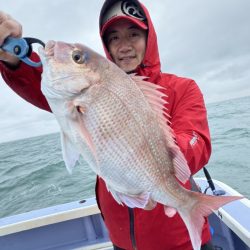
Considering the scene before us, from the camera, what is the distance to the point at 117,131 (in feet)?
4.43

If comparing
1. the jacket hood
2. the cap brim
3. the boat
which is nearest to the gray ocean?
the boat

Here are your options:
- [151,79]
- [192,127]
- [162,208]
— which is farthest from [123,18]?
[162,208]

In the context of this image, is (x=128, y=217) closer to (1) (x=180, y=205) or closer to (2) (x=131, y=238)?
(2) (x=131, y=238)

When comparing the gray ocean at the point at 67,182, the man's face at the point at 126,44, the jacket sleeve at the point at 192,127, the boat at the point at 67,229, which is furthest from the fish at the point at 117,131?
the gray ocean at the point at 67,182

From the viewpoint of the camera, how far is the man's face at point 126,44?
223cm

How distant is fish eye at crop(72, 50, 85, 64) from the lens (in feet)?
4.62

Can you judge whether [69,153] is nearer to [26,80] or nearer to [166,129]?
[166,129]

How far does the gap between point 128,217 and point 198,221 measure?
559mm

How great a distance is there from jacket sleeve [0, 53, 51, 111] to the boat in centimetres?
191

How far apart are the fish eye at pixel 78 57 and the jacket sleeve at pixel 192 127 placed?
62cm

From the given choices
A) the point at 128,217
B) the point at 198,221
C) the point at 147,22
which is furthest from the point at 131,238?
the point at 147,22

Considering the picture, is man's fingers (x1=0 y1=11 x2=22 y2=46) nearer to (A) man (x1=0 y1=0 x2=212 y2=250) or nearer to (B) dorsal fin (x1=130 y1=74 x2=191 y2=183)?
(A) man (x1=0 y1=0 x2=212 y2=250)

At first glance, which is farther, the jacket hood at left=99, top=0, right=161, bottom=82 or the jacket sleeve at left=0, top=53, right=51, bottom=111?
the jacket hood at left=99, top=0, right=161, bottom=82

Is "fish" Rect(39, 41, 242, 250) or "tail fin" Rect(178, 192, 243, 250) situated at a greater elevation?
"fish" Rect(39, 41, 242, 250)
